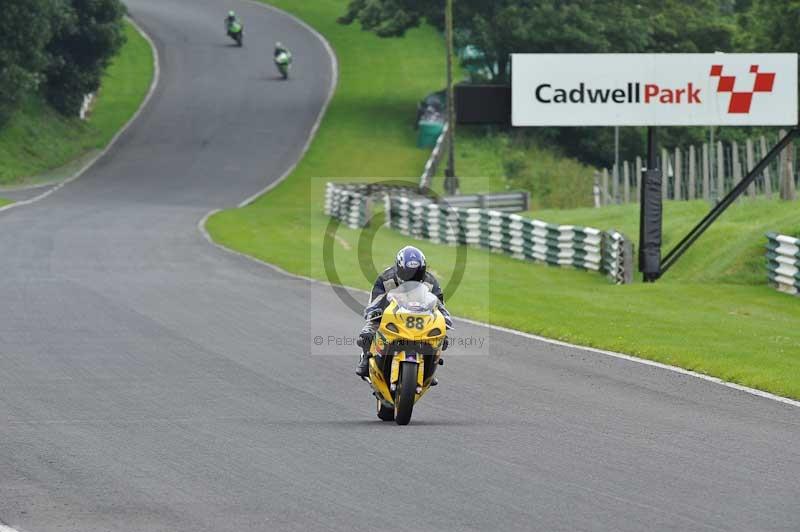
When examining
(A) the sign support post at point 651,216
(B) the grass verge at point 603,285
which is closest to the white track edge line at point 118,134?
(B) the grass verge at point 603,285

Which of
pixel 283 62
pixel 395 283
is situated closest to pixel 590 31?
pixel 283 62

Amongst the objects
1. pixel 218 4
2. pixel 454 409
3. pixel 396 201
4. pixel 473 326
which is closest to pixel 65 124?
pixel 396 201

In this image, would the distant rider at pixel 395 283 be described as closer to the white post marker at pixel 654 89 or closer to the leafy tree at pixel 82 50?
the white post marker at pixel 654 89

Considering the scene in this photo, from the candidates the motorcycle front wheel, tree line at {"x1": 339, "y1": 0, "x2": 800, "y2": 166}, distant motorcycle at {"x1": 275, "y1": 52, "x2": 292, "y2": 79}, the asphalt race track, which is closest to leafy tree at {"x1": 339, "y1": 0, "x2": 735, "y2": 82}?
tree line at {"x1": 339, "y1": 0, "x2": 800, "y2": 166}

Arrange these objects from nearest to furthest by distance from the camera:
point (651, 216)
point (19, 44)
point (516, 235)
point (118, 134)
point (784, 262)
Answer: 1. point (784, 262)
2. point (651, 216)
3. point (516, 235)
4. point (19, 44)
5. point (118, 134)

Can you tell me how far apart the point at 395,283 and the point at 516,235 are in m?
22.5

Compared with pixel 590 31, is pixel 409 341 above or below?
below

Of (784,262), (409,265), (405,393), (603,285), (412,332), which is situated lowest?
(603,285)

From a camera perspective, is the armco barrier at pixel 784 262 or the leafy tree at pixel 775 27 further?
→ the leafy tree at pixel 775 27

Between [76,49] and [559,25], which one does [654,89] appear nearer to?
[559,25]

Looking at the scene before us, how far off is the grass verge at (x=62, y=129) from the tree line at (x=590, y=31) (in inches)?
470

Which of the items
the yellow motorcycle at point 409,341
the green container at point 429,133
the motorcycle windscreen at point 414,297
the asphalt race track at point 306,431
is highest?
the green container at point 429,133

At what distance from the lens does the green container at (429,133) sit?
6256 cm

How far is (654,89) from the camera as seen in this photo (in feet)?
91.7
